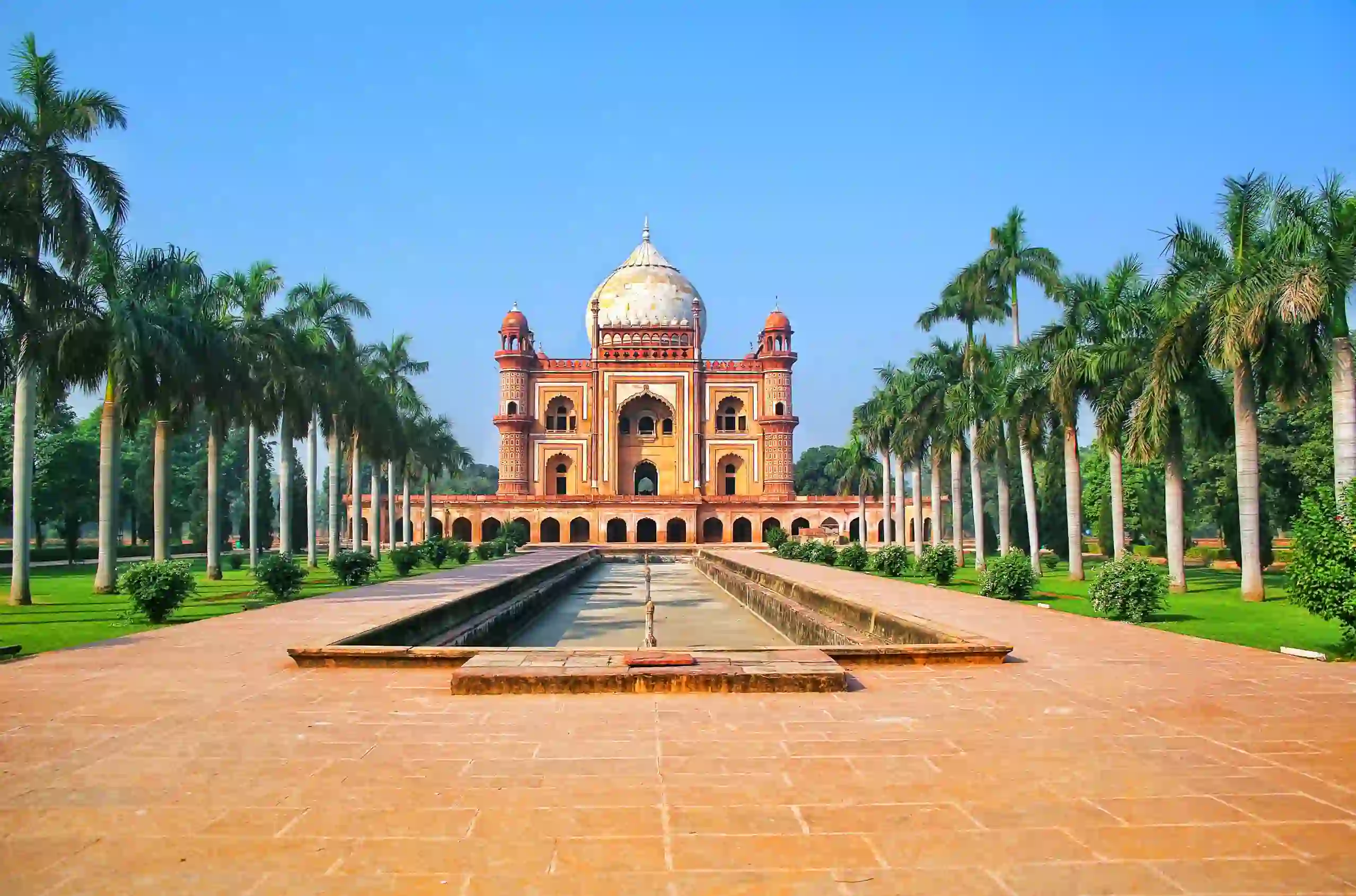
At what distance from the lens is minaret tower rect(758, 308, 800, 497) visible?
49312 mm

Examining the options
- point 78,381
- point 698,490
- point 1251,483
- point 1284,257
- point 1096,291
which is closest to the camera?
point 1284,257

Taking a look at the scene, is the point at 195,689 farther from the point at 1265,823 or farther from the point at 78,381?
the point at 78,381

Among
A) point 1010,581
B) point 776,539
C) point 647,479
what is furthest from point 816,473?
point 1010,581

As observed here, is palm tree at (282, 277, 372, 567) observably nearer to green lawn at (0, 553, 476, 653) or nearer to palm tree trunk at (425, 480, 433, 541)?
green lawn at (0, 553, 476, 653)

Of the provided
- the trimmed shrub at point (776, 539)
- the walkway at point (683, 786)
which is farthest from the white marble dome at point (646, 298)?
the walkway at point (683, 786)

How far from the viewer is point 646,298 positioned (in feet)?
174

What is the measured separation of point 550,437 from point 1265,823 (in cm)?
4743

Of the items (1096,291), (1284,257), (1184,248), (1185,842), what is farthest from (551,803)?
(1096,291)

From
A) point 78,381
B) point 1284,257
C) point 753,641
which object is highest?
point 1284,257

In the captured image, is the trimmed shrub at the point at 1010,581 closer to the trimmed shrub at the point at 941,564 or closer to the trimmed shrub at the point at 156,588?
the trimmed shrub at the point at 941,564

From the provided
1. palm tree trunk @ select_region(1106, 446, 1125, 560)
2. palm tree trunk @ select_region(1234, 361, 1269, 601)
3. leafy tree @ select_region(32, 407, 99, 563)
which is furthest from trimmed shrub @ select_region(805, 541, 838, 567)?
leafy tree @ select_region(32, 407, 99, 563)

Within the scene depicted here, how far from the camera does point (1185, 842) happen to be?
3.43 m

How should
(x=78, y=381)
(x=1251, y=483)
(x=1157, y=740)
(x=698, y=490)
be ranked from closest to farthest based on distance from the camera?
(x=1157, y=740) → (x=1251, y=483) → (x=78, y=381) → (x=698, y=490)

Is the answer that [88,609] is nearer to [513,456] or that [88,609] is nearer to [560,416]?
[513,456]
